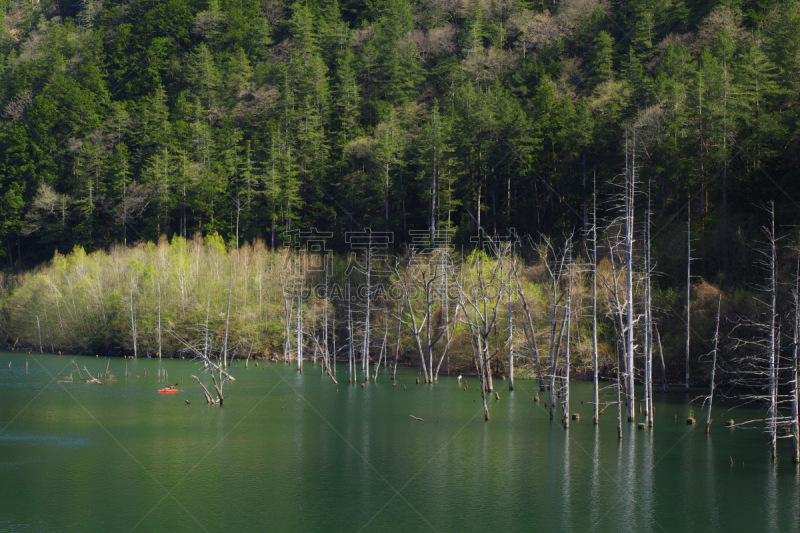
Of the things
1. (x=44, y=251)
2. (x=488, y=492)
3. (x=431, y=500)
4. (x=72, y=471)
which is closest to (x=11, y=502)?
(x=72, y=471)

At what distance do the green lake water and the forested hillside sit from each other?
60.0 feet

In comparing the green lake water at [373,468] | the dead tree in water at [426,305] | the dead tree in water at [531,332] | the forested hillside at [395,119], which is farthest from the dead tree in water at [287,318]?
the dead tree in water at [531,332]

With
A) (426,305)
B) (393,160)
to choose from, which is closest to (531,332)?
(426,305)

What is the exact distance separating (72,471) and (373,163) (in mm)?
56561

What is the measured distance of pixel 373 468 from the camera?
95.7 ft

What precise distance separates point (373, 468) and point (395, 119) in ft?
187

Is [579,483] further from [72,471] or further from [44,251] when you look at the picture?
[44,251]

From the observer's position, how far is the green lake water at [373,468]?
23.0 m

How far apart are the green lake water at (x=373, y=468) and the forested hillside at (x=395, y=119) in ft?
60.0

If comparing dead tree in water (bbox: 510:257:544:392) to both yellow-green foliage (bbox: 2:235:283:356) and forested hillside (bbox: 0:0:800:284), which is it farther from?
yellow-green foliage (bbox: 2:235:283:356)

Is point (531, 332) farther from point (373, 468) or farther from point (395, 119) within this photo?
point (395, 119)

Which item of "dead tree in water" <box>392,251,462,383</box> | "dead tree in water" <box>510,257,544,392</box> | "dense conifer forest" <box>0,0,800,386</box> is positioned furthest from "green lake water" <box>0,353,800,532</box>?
"dead tree in water" <box>392,251,462,383</box>

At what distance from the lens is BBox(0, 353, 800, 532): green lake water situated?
23.0 meters

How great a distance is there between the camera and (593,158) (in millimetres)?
64812
